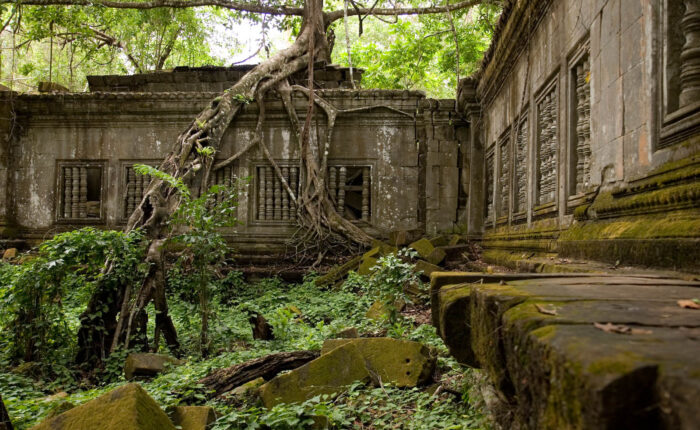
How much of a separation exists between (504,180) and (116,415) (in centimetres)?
577

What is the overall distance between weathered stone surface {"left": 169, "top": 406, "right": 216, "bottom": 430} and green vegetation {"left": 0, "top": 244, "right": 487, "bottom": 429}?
0.06m

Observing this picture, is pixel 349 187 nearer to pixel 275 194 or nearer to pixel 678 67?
pixel 275 194

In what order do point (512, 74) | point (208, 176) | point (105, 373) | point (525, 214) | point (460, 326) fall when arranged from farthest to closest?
point (208, 176), point (512, 74), point (525, 214), point (105, 373), point (460, 326)

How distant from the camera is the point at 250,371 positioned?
3264 mm

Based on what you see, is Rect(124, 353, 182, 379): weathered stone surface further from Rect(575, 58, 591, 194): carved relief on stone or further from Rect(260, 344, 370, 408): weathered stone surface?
Rect(575, 58, 591, 194): carved relief on stone

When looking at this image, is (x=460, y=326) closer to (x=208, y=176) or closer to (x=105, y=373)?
(x=105, y=373)

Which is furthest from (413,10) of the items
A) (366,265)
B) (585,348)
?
(585,348)

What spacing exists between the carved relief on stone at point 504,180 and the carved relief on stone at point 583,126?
228 cm

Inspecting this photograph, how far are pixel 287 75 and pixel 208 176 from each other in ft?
7.09

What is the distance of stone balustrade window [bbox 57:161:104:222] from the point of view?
8.68 metres

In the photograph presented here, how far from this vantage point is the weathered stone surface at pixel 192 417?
7.89ft

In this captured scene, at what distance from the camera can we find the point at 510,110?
626 cm

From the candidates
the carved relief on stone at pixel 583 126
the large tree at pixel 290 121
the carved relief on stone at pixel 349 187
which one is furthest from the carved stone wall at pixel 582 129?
the carved relief on stone at pixel 349 187

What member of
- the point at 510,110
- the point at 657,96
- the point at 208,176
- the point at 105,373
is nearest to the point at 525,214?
the point at 510,110
